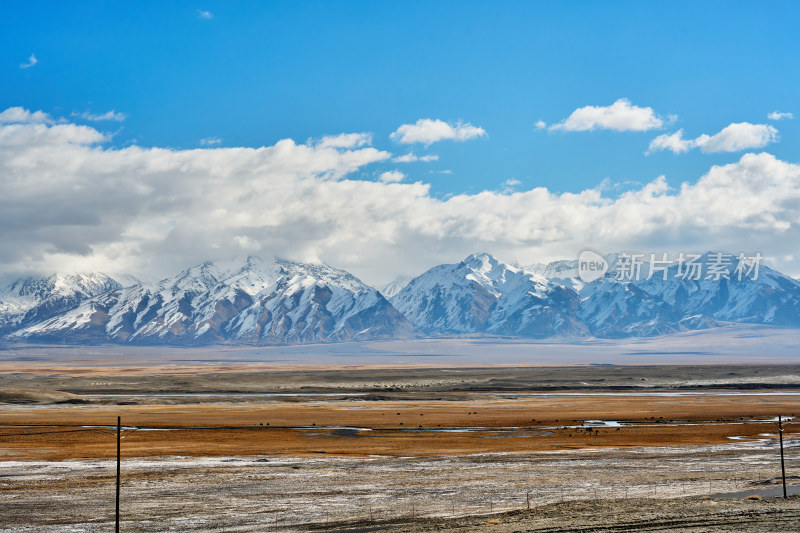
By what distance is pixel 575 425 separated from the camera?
74.2 meters

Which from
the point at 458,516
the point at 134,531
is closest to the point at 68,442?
the point at 134,531

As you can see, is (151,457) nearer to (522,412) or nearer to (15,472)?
(15,472)

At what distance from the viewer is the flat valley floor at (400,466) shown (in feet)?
103

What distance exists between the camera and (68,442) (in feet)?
194

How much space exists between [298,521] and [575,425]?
154ft

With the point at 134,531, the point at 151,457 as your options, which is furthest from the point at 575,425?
the point at 134,531

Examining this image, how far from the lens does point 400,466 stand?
4781cm

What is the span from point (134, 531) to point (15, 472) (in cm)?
1809

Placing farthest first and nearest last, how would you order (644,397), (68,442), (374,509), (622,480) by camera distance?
(644,397) → (68,442) → (622,480) → (374,509)

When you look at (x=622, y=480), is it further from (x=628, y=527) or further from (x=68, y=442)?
(x=68, y=442)

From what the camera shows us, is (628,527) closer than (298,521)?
Yes

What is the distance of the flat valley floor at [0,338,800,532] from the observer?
1241 inches

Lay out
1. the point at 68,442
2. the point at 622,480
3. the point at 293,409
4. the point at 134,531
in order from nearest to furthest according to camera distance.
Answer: the point at 134,531 < the point at 622,480 < the point at 68,442 < the point at 293,409

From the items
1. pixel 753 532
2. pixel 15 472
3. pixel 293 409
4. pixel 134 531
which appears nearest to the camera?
pixel 753 532
